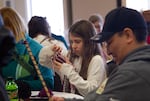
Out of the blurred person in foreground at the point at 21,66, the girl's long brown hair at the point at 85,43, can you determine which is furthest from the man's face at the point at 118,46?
the girl's long brown hair at the point at 85,43

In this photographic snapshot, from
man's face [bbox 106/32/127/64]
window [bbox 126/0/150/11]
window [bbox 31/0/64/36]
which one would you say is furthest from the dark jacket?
window [bbox 31/0/64/36]

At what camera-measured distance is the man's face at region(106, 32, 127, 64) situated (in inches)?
57.6

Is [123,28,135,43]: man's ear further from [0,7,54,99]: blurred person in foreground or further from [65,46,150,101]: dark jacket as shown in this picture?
[0,7,54,99]: blurred person in foreground

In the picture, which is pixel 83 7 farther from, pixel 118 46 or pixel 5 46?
pixel 5 46

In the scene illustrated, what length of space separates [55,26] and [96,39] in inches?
148

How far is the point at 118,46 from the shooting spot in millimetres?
1472

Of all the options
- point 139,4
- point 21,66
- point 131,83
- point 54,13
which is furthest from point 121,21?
point 54,13

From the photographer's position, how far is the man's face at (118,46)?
146 cm

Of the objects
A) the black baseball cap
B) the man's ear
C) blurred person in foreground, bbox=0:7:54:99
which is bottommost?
blurred person in foreground, bbox=0:7:54:99

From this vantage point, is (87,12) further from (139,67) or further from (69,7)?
(139,67)

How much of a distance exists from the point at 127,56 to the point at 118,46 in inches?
2.9

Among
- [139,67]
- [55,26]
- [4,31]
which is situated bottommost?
[55,26]

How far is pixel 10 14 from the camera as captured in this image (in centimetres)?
218

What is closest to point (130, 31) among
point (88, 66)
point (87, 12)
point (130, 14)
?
point (130, 14)
